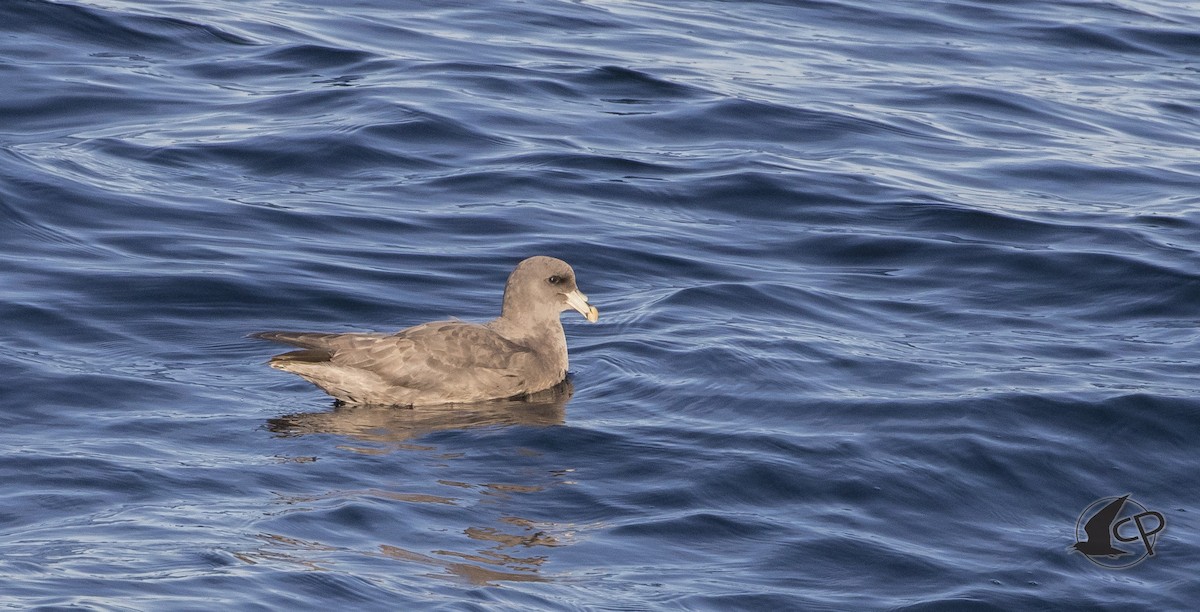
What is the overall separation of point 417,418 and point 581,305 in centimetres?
145

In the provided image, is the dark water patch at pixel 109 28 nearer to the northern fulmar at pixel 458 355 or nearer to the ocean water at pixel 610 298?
the ocean water at pixel 610 298

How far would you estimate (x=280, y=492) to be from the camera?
7258mm

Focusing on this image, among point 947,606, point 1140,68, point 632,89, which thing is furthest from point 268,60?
point 947,606

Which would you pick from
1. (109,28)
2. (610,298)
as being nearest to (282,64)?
(109,28)

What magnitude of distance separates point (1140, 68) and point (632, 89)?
6.01 metres

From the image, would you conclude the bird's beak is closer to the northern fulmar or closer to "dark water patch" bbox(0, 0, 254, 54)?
the northern fulmar

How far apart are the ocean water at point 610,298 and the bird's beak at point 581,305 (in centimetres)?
32

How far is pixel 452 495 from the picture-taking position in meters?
7.43

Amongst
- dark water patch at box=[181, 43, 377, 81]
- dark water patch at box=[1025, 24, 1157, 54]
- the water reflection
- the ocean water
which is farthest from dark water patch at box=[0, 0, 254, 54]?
dark water patch at box=[1025, 24, 1157, 54]

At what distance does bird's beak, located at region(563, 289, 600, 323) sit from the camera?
32.4ft

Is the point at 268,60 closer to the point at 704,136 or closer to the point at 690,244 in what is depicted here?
the point at 704,136

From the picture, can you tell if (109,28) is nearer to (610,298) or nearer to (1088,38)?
(610,298)

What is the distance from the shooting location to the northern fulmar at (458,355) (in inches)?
349

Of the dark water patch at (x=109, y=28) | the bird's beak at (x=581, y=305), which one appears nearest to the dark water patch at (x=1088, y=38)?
the dark water patch at (x=109, y=28)
